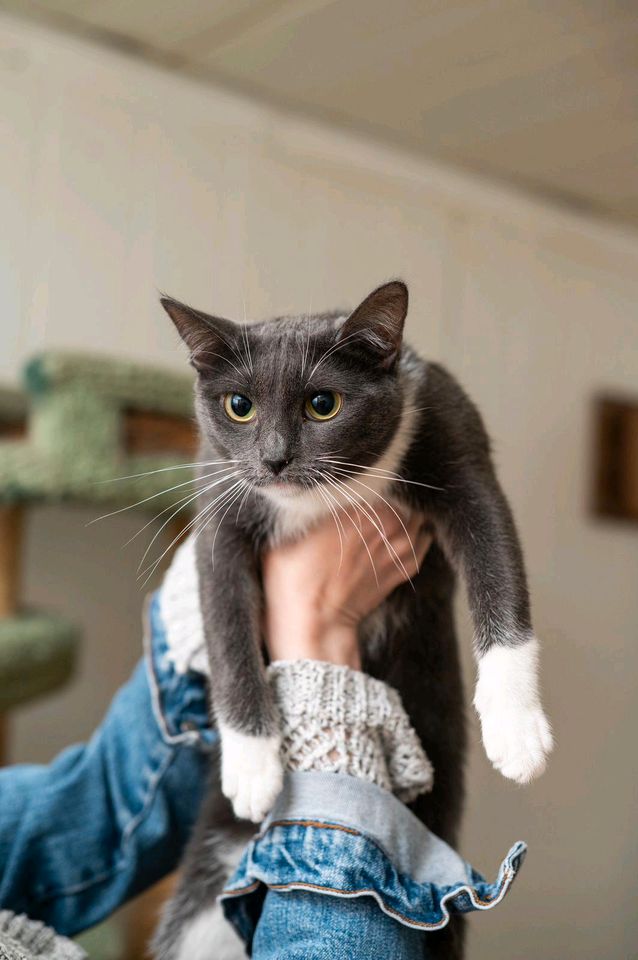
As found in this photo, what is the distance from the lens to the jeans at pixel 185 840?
0.77m

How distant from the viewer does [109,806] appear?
1.10 m

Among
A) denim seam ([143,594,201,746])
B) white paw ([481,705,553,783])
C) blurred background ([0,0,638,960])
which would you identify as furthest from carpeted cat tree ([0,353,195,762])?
white paw ([481,705,553,783])

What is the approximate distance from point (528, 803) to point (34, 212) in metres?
1.74

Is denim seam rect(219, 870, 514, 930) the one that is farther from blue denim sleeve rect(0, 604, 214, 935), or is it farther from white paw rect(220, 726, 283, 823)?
blue denim sleeve rect(0, 604, 214, 935)

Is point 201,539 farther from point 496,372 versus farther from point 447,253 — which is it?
point 447,253

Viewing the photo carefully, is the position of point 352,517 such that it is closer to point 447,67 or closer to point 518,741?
point 518,741

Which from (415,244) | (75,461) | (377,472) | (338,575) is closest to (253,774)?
(338,575)

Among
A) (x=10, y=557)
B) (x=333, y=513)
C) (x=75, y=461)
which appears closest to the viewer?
(x=333, y=513)

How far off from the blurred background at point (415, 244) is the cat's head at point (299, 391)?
26 cm

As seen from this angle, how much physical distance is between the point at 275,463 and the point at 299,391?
0.24ft

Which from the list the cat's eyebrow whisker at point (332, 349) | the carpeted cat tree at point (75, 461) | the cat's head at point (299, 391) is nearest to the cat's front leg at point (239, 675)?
the cat's head at point (299, 391)

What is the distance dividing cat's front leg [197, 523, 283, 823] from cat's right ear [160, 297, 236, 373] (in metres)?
0.18

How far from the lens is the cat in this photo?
880 millimetres

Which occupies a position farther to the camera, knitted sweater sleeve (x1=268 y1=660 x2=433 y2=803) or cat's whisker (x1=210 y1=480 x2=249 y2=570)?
cat's whisker (x1=210 y1=480 x2=249 y2=570)
